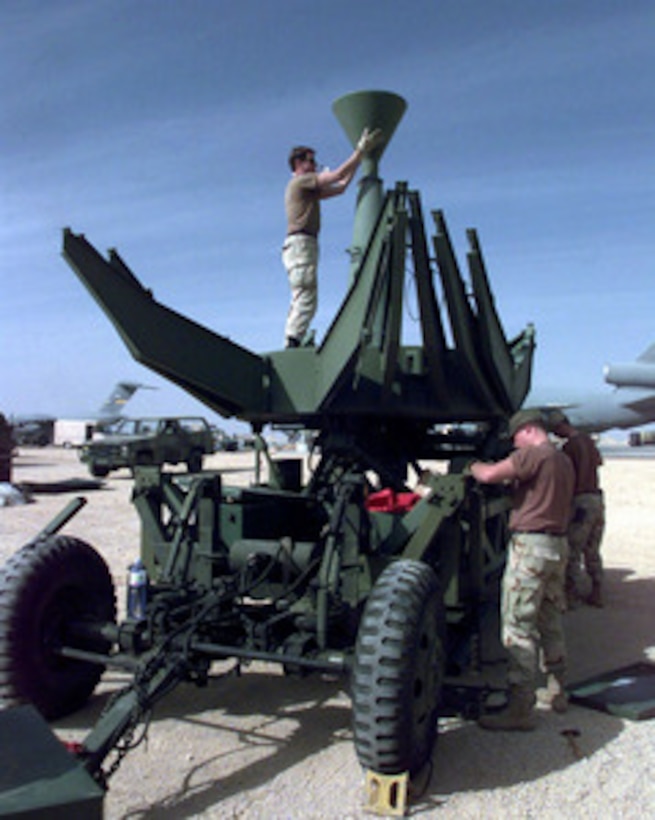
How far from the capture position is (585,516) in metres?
8.30

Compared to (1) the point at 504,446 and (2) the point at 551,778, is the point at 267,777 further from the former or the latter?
(1) the point at 504,446

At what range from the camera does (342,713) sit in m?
5.17

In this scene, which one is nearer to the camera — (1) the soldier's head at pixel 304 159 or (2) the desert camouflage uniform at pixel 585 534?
(1) the soldier's head at pixel 304 159

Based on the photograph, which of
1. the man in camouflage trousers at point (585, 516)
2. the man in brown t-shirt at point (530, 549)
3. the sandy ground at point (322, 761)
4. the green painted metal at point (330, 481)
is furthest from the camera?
the man in camouflage trousers at point (585, 516)

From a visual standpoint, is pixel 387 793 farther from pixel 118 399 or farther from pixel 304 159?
pixel 118 399

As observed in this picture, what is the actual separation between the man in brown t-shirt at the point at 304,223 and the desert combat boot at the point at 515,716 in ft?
8.97

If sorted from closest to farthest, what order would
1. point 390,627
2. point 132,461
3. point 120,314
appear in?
point 390,627, point 120,314, point 132,461

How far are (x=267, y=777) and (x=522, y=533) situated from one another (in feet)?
6.61

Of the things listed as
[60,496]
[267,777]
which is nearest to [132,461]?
[60,496]

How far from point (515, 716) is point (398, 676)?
1412 mm

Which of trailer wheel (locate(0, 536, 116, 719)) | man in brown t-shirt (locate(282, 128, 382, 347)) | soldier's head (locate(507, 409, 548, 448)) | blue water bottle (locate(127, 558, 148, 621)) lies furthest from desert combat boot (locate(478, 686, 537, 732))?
man in brown t-shirt (locate(282, 128, 382, 347))

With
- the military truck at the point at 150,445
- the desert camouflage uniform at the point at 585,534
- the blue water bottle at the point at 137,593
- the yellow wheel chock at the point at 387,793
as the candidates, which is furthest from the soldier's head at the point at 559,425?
the military truck at the point at 150,445

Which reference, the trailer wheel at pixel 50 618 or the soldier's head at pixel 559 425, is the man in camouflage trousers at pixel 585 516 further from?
the trailer wheel at pixel 50 618

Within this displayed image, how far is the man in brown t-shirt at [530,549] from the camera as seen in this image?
4.86 m
